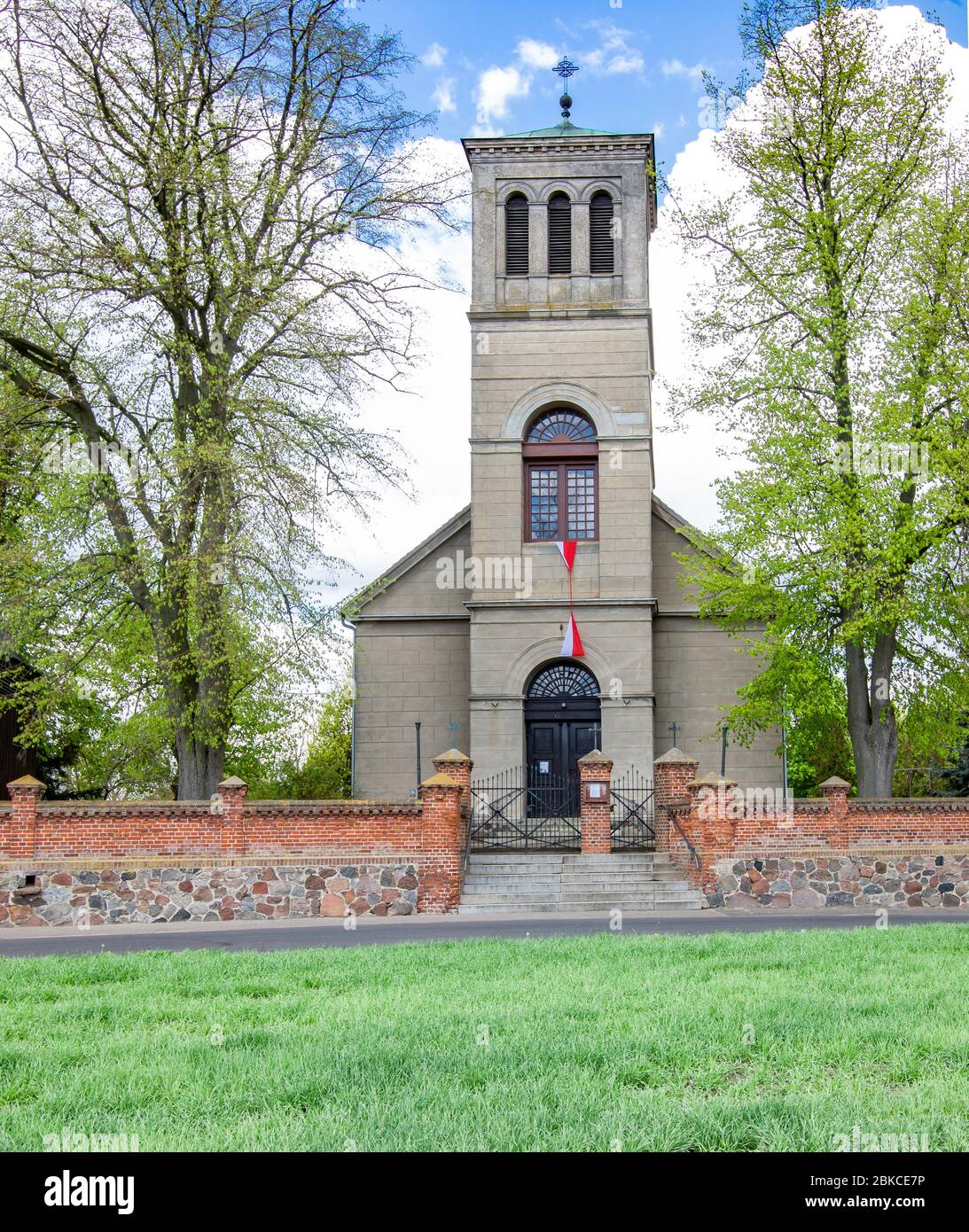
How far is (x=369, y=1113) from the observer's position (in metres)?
4.90

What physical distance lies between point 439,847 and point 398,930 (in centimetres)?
355

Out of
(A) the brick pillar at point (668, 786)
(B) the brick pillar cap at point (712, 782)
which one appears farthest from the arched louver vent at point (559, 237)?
(B) the brick pillar cap at point (712, 782)

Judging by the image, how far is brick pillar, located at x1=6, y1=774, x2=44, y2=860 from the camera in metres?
18.6

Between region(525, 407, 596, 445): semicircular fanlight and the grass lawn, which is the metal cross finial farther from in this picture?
the grass lawn

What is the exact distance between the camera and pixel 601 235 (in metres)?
28.6

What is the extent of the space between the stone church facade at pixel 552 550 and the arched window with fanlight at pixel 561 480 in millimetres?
45

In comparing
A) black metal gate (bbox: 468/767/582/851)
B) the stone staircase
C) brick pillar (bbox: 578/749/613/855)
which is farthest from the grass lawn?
black metal gate (bbox: 468/767/582/851)

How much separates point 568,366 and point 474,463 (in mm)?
3108

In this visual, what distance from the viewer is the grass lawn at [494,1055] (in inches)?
186

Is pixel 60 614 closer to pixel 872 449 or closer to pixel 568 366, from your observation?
pixel 568 366

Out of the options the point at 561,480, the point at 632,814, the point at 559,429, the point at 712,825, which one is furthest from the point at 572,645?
the point at 712,825

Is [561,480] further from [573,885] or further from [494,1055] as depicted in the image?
[494,1055]
